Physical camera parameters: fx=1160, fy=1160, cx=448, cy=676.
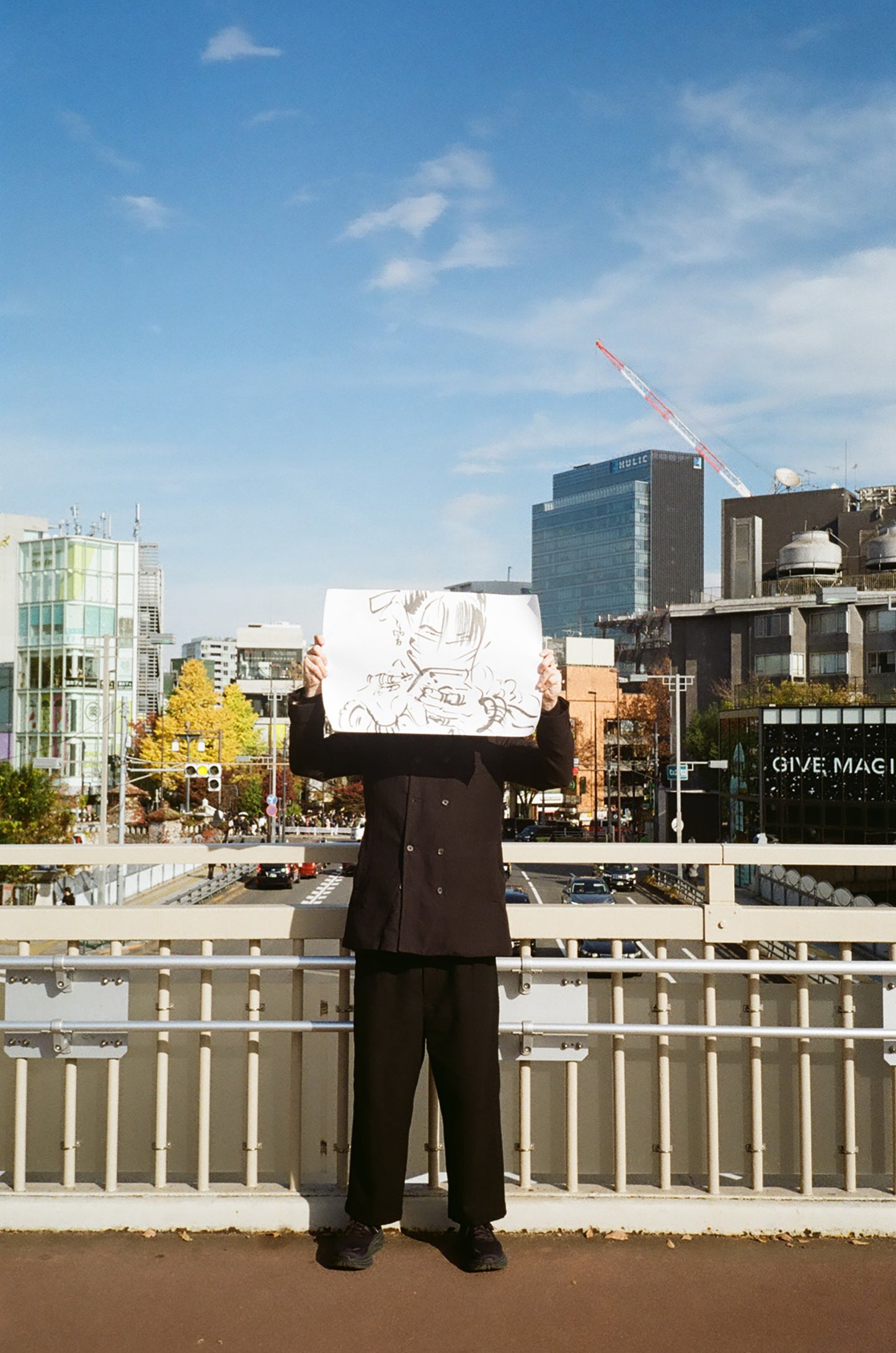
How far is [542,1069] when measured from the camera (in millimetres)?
4352

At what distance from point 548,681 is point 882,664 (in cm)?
8214

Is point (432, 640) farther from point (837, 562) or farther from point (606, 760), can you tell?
point (837, 562)

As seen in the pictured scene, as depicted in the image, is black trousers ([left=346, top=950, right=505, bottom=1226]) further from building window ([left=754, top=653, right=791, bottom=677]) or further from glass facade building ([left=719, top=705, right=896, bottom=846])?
building window ([left=754, top=653, right=791, bottom=677])

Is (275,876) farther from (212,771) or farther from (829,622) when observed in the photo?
(829,622)

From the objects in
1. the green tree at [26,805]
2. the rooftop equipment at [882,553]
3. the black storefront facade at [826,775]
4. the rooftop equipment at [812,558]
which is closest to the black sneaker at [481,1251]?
the green tree at [26,805]

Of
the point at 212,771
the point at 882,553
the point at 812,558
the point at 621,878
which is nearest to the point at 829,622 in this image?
the point at 812,558

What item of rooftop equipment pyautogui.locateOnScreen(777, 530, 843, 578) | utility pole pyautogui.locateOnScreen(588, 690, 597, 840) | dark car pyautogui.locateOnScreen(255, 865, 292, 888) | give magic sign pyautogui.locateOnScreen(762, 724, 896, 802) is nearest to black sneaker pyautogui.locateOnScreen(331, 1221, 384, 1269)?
dark car pyautogui.locateOnScreen(255, 865, 292, 888)

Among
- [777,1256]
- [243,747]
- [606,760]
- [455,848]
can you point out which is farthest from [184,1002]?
[606,760]

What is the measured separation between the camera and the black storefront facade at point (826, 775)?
42906mm

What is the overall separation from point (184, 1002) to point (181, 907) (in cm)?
36

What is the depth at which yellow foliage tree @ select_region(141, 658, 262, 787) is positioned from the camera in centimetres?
5803

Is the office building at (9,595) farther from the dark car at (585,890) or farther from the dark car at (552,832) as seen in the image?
the dark car at (585,890)

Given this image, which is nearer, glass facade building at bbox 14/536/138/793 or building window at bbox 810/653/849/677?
glass facade building at bbox 14/536/138/793

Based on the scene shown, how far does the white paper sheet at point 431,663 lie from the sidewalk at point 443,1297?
1749 millimetres
